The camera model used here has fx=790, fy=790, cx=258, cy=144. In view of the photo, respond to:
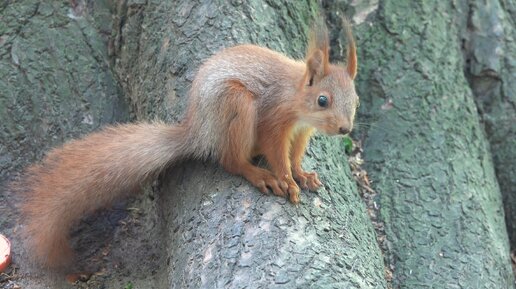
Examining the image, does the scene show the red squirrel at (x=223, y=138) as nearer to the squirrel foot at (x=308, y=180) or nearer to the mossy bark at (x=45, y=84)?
the squirrel foot at (x=308, y=180)

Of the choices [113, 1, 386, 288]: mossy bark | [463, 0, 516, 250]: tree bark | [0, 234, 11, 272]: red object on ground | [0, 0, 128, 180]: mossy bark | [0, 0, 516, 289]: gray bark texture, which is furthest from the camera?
[463, 0, 516, 250]: tree bark

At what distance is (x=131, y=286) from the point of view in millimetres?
3635

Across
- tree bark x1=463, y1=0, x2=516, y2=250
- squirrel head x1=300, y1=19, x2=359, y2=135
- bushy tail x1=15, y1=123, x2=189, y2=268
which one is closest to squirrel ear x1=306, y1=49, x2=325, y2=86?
squirrel head x1=300, y1=19, x2=359, y2=135

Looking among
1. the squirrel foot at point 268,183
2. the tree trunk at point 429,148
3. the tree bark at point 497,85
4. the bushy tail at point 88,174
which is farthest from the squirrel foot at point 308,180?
the tree bark at point 497,85

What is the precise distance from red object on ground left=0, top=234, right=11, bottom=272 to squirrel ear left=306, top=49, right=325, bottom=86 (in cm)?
170

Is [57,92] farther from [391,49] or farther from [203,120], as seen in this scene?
[391,49]

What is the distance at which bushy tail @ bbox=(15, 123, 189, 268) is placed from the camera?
3344mm

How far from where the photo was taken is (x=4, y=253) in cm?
376

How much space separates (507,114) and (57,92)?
2.47 metres

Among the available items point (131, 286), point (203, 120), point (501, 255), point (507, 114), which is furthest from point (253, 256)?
point (507, 114)

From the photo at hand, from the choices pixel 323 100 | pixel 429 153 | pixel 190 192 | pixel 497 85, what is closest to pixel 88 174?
pixel 190 192

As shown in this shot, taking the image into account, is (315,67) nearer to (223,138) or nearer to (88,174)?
(223,138)

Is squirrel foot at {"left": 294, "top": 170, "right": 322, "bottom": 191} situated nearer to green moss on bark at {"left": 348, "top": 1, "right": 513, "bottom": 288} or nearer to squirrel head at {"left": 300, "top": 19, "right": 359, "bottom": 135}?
squirrel head at {"left": 300, "top": 19, "right": 359, "bottom": 135}

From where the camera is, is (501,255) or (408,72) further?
A: (408,72)
